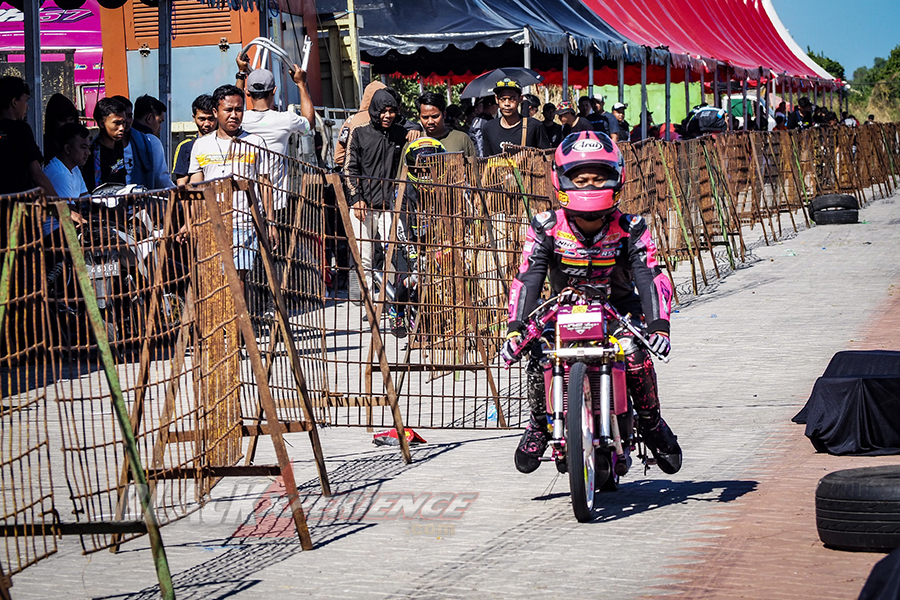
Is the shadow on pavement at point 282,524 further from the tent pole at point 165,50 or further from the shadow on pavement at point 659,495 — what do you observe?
Answer: the tent pole at point 165,50

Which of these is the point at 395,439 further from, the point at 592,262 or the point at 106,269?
the point at 106,269

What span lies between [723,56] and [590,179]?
28.8 metres

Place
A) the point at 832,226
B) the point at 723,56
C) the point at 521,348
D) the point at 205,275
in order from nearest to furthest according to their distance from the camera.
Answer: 1. the point at 205,275
2. the point at 521,348
3. the point at 832,226
4. the point at 723,56

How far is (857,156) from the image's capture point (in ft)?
92.4

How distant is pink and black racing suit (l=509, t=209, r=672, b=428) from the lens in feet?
20.1

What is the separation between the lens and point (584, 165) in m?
6.14

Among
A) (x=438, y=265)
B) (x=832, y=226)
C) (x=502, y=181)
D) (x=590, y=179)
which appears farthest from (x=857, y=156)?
A: (x=590, y=179)

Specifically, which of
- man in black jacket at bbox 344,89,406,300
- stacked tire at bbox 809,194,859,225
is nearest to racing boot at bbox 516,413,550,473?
man in black jacket at bbox 344,89,406,300

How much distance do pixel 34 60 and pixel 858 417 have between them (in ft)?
27.0

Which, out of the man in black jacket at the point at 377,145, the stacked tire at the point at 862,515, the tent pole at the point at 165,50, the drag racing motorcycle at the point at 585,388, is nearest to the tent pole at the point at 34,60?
the tent pole at the point at 165,50

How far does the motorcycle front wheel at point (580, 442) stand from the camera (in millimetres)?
5637

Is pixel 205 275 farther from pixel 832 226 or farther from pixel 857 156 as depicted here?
pixel 857 156

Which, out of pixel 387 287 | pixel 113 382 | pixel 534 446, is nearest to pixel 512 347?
pixel 534 446

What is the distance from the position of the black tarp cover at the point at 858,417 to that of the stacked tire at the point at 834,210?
16796 mm
